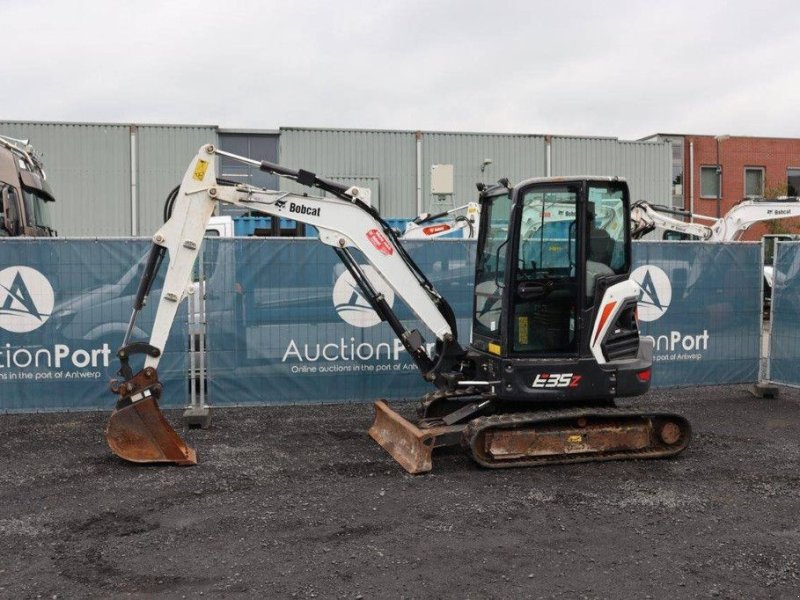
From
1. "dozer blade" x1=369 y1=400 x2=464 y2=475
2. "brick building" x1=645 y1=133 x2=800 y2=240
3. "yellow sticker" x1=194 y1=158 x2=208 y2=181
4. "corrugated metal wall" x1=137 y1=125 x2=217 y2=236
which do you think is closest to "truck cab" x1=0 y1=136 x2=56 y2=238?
"yellow sticker" x1=194 y1=158 x2=208 y2=181

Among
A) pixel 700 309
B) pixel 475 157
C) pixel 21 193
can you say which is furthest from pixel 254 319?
pixel 475 157

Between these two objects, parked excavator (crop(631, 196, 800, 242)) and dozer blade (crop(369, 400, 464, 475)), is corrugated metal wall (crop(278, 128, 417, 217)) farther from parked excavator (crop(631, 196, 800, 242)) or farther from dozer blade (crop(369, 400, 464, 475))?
dozer blade (crop(369, 400, 464, 475))

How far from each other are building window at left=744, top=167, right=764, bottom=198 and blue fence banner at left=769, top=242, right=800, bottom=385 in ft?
104

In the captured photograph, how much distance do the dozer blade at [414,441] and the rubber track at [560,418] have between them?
0.57 ft

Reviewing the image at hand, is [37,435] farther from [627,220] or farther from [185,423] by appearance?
[627,220]

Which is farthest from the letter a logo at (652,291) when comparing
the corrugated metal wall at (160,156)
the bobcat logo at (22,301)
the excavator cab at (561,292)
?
the corrugated metal wall at (160,156)

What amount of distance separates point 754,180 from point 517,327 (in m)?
37.4

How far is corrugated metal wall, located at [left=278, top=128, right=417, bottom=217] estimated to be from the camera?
28.5 m

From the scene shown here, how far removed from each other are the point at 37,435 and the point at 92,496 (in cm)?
250

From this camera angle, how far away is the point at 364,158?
95.1 ft

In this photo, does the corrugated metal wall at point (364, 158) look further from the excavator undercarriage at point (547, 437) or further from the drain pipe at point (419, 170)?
the excavator undercarriage at point (547, 437)

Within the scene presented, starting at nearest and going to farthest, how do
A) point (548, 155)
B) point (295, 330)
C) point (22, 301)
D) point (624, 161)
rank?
1. point (22, 301)
2. point (295, 330)
3. point (548, 155)
4. point (624, 161)

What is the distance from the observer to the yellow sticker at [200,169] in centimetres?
704

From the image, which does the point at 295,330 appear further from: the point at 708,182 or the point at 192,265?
the point at 708,182
